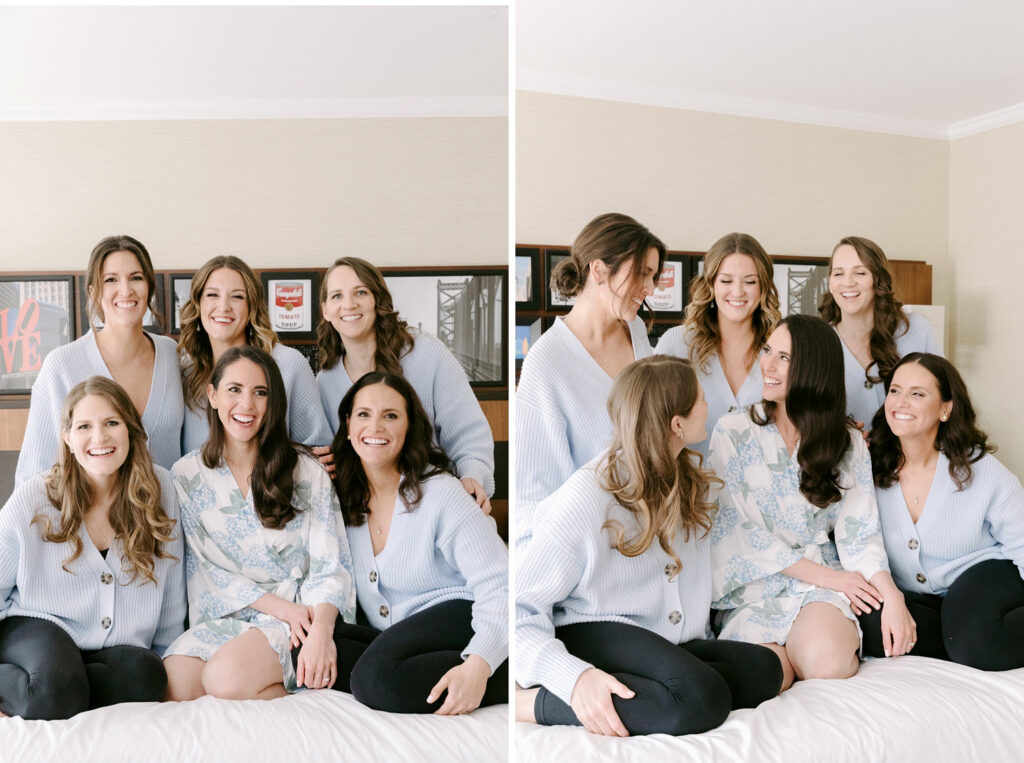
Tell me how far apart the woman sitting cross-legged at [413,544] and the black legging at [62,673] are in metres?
0.42

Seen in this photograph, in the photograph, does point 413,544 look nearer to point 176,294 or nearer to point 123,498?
point 123,498

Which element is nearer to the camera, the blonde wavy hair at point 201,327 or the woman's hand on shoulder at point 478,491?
the blonde wavy hair at point 201,327

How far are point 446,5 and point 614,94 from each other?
0.44 m

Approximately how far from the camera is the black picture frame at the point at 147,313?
1.71 m

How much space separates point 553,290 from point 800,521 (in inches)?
32.0

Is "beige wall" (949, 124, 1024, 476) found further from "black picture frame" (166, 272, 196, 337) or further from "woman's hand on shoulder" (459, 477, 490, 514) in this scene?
"black picture frame" (166, 272, 196, 337)

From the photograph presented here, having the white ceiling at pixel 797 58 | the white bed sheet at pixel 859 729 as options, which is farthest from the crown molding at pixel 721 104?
the white bed sheet at pixel 859 729

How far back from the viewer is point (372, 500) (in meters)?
1.83

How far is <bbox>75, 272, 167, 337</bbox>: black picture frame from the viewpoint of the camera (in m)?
1.71

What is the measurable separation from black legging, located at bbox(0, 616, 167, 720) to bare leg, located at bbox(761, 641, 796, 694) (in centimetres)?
138

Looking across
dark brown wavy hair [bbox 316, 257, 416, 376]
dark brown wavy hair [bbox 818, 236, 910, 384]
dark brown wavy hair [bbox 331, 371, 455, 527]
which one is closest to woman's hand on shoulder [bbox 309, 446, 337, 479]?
dark brown wavy hair [bbox 331, 371, 455, 527]

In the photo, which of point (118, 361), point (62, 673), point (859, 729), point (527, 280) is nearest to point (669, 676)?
point (859, 729)

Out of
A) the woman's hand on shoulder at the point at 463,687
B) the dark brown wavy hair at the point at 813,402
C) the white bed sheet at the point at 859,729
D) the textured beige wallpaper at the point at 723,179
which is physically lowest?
the white bed sheet at the point at 859,729

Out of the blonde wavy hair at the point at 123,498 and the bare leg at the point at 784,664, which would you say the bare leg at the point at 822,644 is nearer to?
the bare leg at the point at 784,664
